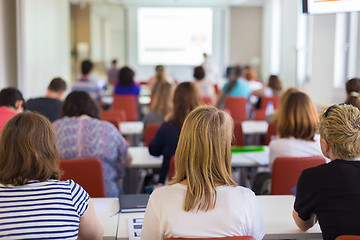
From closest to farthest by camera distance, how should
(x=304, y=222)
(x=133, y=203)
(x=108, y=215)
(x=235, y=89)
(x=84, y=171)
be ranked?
1. (x=304, y=222)
2. (x=108, y=215)
3. (x=133, y=203)
4. (x=84, y=171)
5. (x=235, y=89)

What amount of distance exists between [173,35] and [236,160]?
10868 mm

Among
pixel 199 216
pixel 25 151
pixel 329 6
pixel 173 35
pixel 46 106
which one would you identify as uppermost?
pixel 173 35

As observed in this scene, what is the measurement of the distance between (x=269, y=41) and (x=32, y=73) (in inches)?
341

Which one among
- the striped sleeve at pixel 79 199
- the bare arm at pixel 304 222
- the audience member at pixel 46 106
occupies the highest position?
the audience member at pixel 46 106

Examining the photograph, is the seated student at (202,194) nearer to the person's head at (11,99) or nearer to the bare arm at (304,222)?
the bare arm at (304,222)

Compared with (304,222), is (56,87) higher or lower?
higher

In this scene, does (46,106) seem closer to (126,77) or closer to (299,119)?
(299,119)

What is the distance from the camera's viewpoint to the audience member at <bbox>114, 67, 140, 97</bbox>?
8.04 metres

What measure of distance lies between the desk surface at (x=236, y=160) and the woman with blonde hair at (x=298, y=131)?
20 centimetres

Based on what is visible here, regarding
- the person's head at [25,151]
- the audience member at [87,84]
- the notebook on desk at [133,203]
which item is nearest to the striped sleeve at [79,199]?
the person's head at [25,151]

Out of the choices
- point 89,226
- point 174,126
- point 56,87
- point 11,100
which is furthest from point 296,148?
point 56,87

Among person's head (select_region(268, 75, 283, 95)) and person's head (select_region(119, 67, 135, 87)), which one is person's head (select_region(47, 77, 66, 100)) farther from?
person's head (select_region(268, 75, 283, 95))

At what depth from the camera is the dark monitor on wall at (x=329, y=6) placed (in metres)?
3.35

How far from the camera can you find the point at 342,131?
1.99 m
